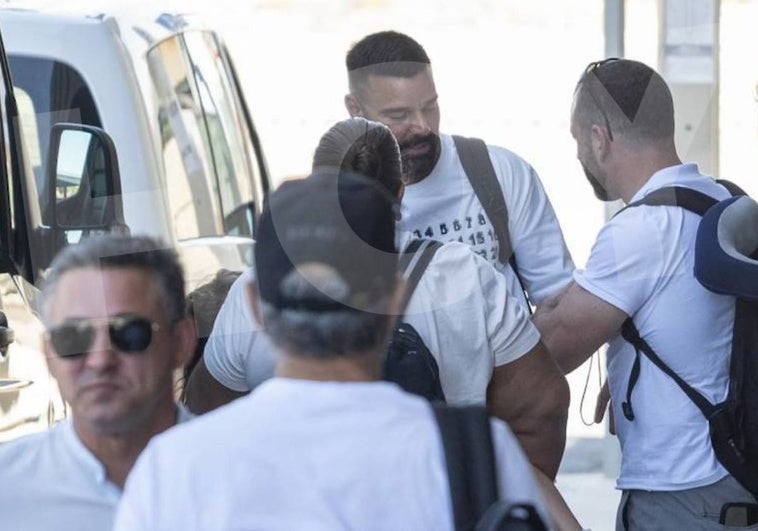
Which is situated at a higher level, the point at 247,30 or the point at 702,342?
the point at 247,30

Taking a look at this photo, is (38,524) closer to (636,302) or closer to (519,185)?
(636,302)

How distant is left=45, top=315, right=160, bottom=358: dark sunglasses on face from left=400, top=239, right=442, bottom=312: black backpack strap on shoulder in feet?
1.66

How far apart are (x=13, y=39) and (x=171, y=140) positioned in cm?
52

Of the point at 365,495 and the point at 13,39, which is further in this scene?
the point at 13,39

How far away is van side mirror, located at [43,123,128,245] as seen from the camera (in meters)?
3.50

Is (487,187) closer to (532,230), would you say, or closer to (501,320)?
(532,230)

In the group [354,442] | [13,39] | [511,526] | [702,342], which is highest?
[13,39]

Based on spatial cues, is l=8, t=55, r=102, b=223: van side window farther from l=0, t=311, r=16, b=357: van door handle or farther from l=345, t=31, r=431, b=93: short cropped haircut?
l=345, t=31, r=431, b=93: short cropped haircut

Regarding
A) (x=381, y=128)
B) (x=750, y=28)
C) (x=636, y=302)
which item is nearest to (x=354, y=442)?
(x=381, y=128)

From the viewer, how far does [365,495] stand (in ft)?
6.15

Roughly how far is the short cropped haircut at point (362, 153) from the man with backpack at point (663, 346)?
590 mm

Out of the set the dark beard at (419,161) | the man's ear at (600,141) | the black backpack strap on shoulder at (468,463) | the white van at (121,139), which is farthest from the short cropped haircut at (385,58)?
the black backpack strap on shoulder at (468,463)

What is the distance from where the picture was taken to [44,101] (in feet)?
12.7

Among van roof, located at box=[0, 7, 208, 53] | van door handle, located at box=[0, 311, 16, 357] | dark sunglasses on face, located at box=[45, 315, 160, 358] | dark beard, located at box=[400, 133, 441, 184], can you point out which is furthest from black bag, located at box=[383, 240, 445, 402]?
van roof, located at box=[0, 7, 208, 53]
